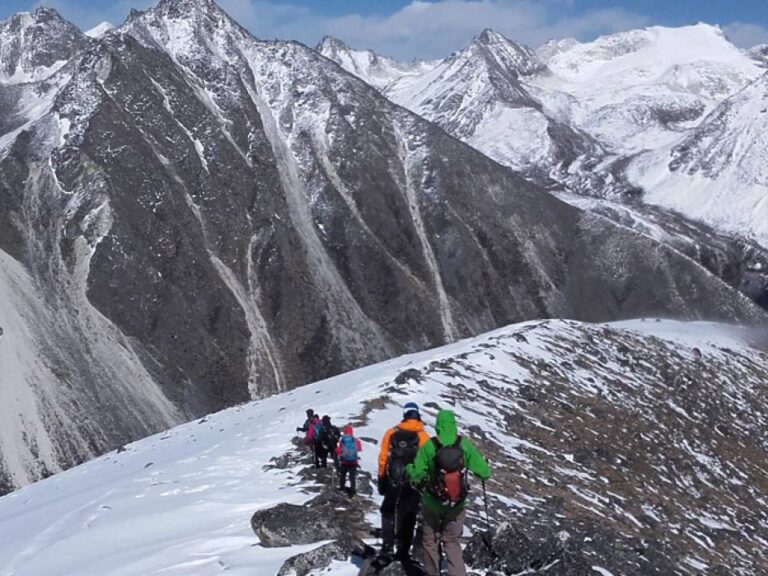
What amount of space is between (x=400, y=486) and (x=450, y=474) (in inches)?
70.0

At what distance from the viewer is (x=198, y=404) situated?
74.9m

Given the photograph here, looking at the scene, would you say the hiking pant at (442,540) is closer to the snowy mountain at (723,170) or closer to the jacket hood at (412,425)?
the jacket hood at (412,425)

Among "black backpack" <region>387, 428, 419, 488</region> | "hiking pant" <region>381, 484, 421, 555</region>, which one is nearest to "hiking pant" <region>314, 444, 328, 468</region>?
"hiking pant" <region>381, 484, 421, 555</region>

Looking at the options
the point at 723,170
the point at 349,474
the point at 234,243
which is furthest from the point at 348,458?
the point at 723,170

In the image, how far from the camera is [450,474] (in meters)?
10.9

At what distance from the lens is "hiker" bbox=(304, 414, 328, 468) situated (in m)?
19.2

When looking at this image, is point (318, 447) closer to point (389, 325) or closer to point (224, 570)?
point (224, 570)

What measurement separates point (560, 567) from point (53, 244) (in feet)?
259

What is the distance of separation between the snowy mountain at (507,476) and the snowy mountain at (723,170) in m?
112

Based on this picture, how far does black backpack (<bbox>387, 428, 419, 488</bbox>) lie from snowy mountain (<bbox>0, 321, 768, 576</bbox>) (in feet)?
5.01

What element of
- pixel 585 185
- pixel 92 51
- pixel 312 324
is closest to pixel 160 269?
pixel 312 324

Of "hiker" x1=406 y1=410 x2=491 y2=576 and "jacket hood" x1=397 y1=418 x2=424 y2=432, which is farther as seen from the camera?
"jacket hood" x1=397 y1=418 x2=424 y2=432

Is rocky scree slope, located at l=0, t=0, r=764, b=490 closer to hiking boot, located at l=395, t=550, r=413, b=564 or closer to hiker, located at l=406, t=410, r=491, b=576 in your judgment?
hiking boot, located at l=395, t=550, r=413, b=564

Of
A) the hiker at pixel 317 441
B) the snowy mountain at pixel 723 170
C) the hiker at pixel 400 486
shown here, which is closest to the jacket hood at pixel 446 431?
the hiker at pixel 400 486
